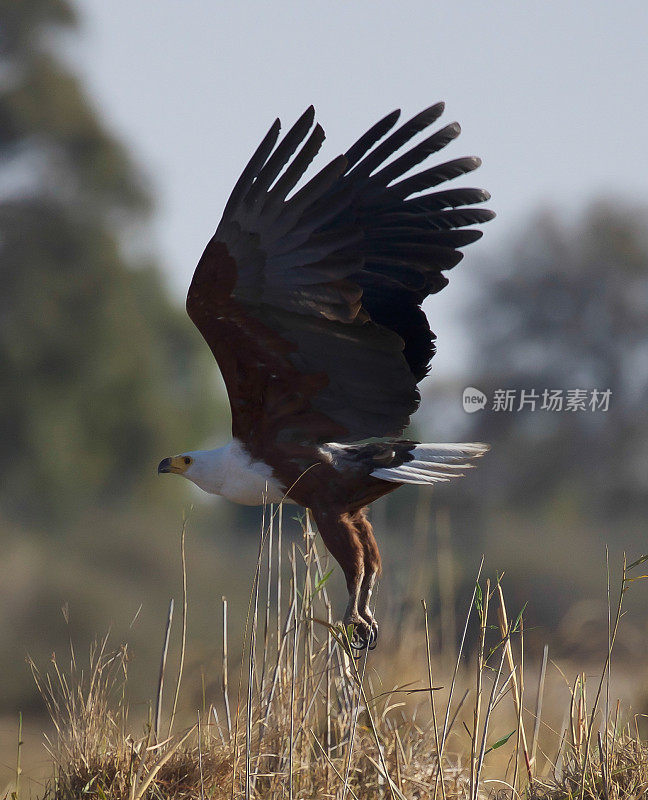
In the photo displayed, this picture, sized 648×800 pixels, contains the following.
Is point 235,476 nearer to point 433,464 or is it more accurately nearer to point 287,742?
point 433,464

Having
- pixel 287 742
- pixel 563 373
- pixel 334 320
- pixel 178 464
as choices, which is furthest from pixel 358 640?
pixel 563 373

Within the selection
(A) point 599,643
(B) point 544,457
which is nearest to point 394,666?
(A) point 599,643

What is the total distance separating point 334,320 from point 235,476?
1.63ft

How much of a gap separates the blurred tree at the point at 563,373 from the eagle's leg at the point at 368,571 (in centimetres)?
658

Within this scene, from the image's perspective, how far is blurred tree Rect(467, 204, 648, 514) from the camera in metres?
9.60

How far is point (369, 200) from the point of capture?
2523mm

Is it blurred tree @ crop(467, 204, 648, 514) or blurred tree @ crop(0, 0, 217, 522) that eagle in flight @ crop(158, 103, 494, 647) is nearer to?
blurred tree @ crop(467, 204, 648, 514)

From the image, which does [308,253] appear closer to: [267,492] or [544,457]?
[267,492]

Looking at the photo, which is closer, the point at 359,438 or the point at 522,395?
the point at 359,438

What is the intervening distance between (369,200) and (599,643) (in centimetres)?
403

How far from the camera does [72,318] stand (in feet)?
34.4

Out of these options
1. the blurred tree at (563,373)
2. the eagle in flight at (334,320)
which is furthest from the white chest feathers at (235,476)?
the blurred tree at (563,373)

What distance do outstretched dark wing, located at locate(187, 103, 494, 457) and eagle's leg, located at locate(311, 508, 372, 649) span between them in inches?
8.9

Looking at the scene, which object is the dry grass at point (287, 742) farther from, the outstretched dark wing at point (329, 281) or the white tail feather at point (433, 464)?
the outstretched dark wing at point (329, 281)
